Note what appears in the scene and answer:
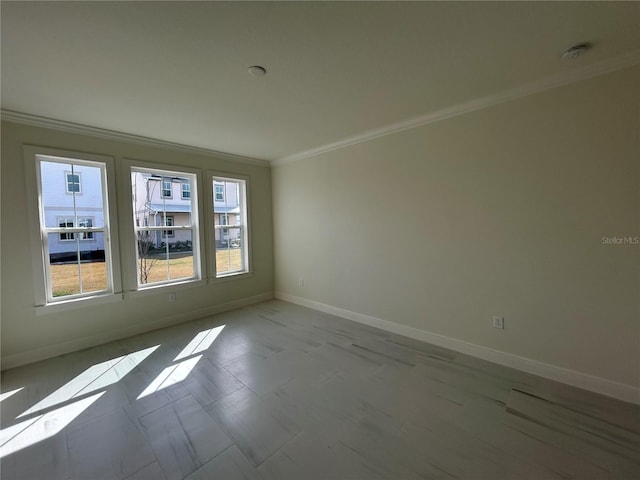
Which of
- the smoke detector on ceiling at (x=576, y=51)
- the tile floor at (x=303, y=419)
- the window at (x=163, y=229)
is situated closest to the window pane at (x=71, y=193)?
the window at (x=163, y=229)

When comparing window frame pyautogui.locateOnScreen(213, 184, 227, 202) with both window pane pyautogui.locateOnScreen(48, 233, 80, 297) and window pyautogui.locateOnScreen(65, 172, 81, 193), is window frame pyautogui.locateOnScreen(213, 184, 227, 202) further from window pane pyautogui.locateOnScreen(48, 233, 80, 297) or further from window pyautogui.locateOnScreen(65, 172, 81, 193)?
window pane pyautogui.locateOnScreen(48, 233, 80, 297)

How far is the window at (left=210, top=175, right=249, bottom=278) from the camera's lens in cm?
439

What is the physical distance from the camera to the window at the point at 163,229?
3616 mm

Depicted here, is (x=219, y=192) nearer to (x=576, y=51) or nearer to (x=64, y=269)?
(x=64, y=269)

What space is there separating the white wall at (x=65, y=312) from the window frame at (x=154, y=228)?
61 millimetres

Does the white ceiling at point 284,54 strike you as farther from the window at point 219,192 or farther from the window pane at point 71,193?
the window at point 219,192

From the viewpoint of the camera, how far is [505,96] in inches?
95.5

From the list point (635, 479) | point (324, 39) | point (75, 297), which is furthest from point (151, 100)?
point (635, 479)

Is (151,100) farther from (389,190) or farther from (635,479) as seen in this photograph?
(635,479)

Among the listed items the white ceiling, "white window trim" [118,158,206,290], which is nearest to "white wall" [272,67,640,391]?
the white ceiling

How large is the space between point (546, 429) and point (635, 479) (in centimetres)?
40

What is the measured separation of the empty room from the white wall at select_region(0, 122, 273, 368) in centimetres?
2

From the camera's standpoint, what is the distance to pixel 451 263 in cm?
289

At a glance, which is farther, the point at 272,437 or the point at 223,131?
the point at 223,131
